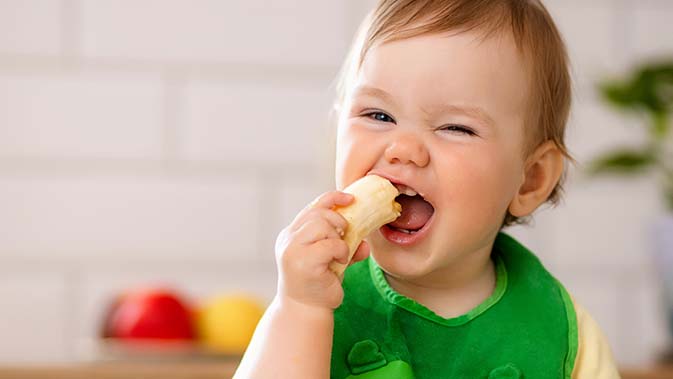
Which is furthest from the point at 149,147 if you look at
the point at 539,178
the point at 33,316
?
the point at 539,178

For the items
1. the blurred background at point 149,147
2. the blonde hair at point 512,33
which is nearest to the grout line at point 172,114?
the blurred background at point 149,147

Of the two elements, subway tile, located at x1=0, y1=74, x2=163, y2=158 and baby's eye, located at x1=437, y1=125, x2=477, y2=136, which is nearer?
baby's eye, located at x1=437, y1=125, x2=477, y2=136

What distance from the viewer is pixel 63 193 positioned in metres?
2.15

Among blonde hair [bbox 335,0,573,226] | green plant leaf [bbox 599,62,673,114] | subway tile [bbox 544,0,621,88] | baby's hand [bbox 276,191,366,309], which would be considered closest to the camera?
baby's hand [bbox 276,191,366,309]

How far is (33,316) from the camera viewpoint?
7.09ft

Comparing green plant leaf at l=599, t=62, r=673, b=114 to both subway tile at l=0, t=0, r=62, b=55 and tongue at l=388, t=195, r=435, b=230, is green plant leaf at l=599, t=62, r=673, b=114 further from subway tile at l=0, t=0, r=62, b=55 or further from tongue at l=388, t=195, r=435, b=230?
tongue at l=388, t=195, r=435, b=230

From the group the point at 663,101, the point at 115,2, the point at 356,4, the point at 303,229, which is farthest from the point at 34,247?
the point at 303,229

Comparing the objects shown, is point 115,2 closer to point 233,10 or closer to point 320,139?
point 233,10

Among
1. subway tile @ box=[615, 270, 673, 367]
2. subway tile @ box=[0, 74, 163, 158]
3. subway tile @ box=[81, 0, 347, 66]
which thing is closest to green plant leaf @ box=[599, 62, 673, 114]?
subway tile @ box=[615, 270, 673, 367]

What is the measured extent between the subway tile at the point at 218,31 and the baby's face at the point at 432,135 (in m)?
1.23

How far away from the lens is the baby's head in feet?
3.12

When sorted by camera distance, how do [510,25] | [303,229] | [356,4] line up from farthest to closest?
[356,4], [510,25], [303,229]

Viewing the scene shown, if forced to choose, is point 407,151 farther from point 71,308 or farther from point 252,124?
point 71,308

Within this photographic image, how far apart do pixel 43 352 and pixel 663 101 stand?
1.29 m
